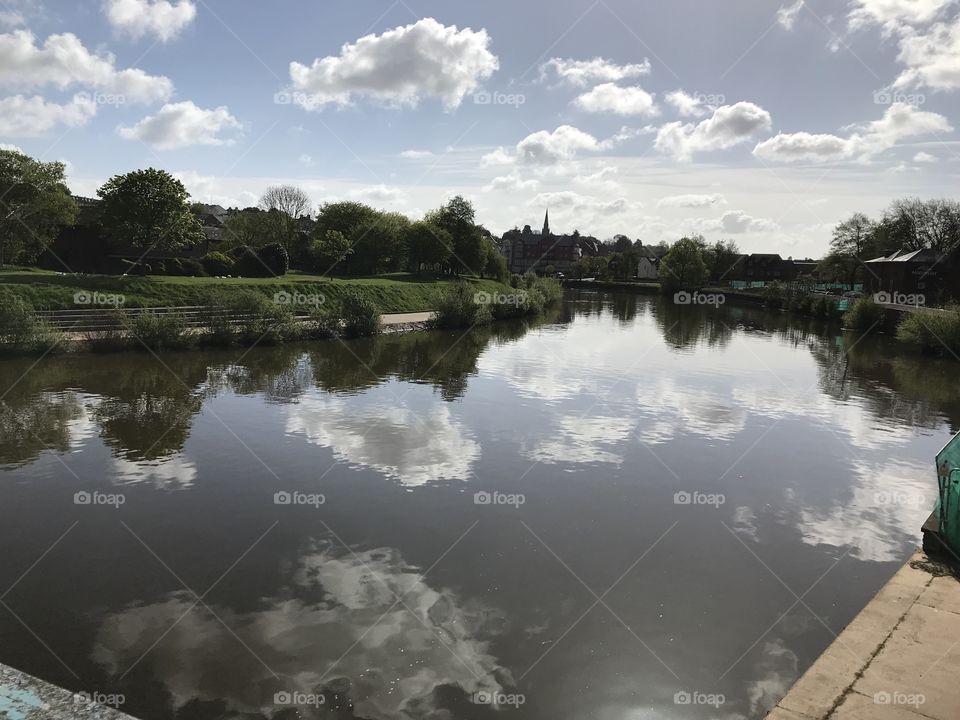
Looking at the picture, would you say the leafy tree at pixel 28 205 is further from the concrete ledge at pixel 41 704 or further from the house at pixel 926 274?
the house at pixel 926 274

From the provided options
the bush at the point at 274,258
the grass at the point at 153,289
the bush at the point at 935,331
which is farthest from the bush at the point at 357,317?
the bush at the point at 935,331

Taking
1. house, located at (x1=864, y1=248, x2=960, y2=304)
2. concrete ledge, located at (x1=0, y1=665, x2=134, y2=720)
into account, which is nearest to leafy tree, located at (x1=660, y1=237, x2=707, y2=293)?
house, located at (x1=864, y1=248, x2=960, y2=304)

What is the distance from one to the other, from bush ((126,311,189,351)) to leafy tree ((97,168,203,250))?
12.2m

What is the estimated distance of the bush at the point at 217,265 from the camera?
48.5m

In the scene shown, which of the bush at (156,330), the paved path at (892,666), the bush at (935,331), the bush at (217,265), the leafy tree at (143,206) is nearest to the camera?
the paved path at (892,666)

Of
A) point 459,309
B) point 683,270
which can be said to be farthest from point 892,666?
point 683,270

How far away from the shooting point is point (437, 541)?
1055cm

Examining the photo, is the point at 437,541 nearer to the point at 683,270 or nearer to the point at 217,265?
the point at 217,265

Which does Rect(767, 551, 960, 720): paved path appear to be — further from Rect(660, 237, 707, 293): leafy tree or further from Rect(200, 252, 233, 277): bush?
Rect(660, 237, 707, 293): leafy tree

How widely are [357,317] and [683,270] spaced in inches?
3167

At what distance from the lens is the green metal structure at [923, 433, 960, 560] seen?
30.5 feet

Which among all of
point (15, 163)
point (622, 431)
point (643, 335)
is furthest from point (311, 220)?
point (622, 431)

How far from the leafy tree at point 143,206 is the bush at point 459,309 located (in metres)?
16.8

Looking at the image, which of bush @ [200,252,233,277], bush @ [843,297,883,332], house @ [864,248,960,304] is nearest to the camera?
bush @ [200,252,233,277]
